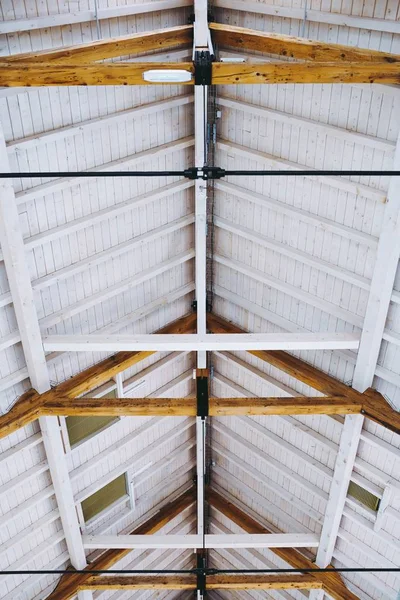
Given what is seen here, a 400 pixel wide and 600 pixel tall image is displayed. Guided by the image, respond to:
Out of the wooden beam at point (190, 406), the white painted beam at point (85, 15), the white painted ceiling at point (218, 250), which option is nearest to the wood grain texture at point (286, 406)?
the wooden beam at point (190, 406)

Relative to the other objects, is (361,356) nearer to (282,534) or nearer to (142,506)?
(282,534)

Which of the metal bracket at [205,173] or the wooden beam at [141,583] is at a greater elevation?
the metal bracket at [205,173]

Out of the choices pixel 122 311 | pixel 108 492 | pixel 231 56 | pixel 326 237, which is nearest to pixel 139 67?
pixel 231 56

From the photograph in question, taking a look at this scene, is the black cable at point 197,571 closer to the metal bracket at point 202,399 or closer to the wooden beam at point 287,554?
the wooden beam at point 287,554

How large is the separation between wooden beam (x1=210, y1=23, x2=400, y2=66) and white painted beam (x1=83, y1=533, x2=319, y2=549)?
728 centimetres

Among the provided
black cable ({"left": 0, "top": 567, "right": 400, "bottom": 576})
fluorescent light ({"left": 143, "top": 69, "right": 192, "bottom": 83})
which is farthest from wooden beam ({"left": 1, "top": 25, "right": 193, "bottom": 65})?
black cable ({"left": 0, "top": 567, "right": 400, "bottom": 576})

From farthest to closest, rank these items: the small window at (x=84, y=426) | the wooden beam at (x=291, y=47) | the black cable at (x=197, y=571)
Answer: the small window at (x=84, y=426) → the black cable at (x=197, y=571) → the wooden beam at (x=291, y=47)

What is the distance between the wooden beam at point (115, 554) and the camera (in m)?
9.43

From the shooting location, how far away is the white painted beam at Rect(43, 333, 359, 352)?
7.68 m

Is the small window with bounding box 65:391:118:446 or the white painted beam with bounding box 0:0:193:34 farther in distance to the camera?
the small window with bounding box 65:391:118:446

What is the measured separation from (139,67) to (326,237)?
3.46 metres

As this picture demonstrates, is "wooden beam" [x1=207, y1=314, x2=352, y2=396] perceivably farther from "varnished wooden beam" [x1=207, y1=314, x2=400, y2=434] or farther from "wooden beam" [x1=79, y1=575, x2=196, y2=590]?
"wooden beam" [x1=79, y1=575, x2=196, y2=590]

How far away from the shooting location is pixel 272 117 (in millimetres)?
7664

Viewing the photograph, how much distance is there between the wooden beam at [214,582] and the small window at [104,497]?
1052 millimetres
